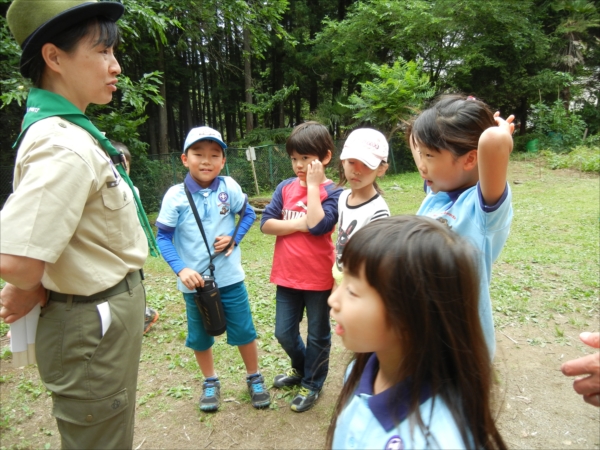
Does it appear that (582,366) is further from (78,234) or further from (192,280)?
(192,280)

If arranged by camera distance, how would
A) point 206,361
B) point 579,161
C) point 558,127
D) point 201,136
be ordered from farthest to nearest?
point 558,127, point 579,161, point 206,361, point 201,136

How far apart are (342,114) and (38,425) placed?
1625 centimetres

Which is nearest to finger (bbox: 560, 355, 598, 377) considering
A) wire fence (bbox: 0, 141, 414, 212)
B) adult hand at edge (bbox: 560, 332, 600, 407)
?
adult hand at edge (bbox: 560, 332, 600, 407)

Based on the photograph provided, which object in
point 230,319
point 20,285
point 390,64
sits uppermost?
point 390,64

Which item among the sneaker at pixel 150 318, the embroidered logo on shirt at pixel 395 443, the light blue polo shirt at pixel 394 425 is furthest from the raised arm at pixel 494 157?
the sneaker at pixel 150 318

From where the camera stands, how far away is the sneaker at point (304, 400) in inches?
108

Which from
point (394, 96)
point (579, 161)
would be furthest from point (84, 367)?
point (579, 161)

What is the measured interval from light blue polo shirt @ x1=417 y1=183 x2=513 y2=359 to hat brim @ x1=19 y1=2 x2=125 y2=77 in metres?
1.43

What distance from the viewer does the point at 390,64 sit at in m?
19.0

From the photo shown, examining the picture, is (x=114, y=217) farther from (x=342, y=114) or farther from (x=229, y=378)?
(x=342, y=114)

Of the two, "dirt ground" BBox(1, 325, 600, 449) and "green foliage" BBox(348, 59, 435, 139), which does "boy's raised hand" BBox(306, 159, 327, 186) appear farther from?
"green foliage" BBox(348, 59, 435, 139)

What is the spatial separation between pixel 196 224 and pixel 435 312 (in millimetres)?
1829

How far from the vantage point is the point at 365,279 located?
1086 millimetres

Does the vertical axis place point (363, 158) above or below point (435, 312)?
above
